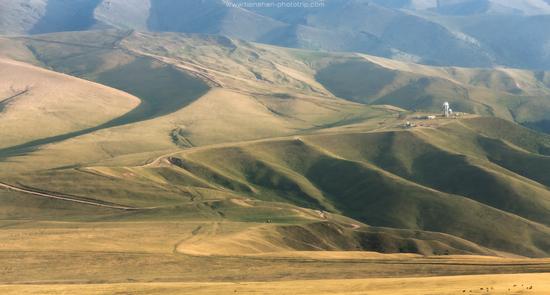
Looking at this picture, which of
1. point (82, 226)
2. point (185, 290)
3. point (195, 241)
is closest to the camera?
point (185, 290)

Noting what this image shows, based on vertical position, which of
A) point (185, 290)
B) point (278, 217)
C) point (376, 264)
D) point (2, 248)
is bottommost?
point (278, 217)

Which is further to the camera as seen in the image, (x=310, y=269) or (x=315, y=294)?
(x=310, y=269)

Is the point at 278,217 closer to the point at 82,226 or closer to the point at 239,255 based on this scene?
the point at 82,226

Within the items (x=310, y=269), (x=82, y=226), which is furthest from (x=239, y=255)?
(x=82, y=226)

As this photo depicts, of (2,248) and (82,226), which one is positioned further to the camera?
(82,226)

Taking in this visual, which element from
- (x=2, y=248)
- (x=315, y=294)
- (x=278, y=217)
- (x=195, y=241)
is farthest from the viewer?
(x=278, y=217)

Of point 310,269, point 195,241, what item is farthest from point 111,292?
point 195,241

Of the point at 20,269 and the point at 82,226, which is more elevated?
the point at 20,269

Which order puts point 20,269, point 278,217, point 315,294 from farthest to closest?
point 278,217
point 20,269
point 315,294

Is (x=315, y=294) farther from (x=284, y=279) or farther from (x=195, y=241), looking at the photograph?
(x=195, y=241)
